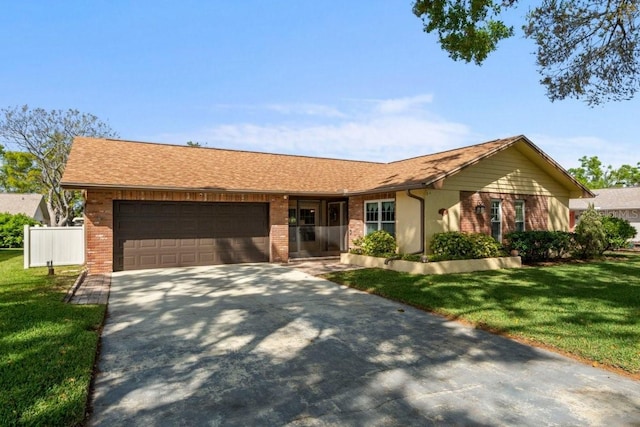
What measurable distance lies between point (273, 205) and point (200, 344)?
9.19m

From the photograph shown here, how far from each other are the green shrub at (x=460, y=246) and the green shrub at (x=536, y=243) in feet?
4.77

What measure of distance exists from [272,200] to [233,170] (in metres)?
2.02

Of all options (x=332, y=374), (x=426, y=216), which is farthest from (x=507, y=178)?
(x=332, y=374)

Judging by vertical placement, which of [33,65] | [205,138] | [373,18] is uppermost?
[205,138]

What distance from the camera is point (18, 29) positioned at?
12.8m

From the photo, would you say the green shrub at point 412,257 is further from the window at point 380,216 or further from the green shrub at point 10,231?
the green shrub at point 10,231

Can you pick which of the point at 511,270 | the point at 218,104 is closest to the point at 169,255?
the point at 511,270

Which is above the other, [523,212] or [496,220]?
[523,212]

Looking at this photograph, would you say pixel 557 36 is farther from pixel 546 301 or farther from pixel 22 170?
pixel 22 170

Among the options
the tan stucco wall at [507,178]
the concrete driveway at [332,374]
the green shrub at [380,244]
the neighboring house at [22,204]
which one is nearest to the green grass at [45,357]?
the concrete driveway at [332,374]

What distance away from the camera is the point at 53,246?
12930mm

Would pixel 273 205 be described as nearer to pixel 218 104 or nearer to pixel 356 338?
pixel 356 338

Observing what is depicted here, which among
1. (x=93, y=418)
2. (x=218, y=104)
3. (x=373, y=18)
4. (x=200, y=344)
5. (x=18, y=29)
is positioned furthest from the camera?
(x=218, y=104)

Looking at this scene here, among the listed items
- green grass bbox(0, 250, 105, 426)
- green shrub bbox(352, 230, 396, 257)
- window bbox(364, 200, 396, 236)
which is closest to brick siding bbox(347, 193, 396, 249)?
window bbox(364, 200, 396, 236)
